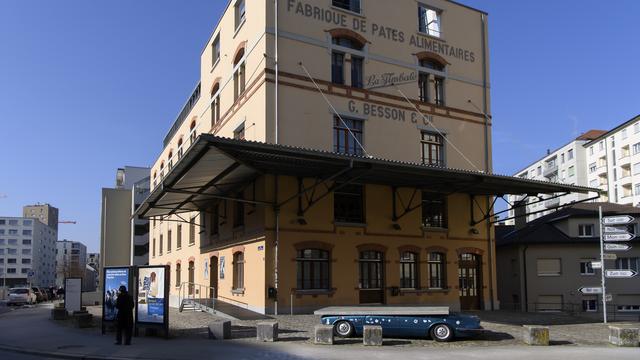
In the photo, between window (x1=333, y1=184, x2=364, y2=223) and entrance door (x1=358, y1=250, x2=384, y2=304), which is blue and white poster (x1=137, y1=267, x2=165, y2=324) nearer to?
window (x1=333, y1=184, x2=364, y2=223)

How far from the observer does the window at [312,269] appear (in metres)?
23.9

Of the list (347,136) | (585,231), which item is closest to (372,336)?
(347,136)

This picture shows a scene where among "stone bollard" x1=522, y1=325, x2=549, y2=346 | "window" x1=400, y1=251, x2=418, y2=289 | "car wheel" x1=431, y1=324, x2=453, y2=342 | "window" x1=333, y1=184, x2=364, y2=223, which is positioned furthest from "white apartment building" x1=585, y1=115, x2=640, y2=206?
"car wheel" x1=431, y1=324, x2=453, y2=342

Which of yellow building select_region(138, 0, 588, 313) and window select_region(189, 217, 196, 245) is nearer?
yellow building select_region(138, 0, 588, 313)

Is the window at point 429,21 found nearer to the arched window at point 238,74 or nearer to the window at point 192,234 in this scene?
the arched window at point 238,74

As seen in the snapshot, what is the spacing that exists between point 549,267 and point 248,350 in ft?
98.6

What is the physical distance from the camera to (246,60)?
27047 millimetres

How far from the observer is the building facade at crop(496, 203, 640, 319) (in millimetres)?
39562

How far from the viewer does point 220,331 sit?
17.4 meters

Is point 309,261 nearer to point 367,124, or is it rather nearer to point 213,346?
point 367,124

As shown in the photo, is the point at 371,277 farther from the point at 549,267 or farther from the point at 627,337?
the point at 549,267

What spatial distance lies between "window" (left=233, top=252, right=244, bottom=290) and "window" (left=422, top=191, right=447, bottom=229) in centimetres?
823

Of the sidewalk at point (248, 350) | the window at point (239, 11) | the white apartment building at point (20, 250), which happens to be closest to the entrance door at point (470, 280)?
the sidewalk at point (248, 350)

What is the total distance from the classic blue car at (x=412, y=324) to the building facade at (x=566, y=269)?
2391 cm
